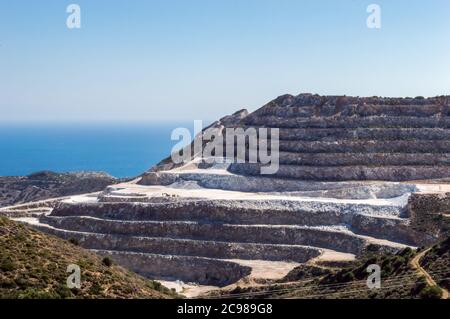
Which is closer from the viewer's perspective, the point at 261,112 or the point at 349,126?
the point at 349,126

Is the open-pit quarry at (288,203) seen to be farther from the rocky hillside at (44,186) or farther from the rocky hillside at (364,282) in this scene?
the rocky hillside at (44,186)

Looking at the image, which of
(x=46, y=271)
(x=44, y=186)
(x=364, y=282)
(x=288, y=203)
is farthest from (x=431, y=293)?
(x=44, y=186)

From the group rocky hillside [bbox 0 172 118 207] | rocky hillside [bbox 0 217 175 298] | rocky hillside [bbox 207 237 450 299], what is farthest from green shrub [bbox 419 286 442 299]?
rocky hillside [bbox 0 172 118 207]

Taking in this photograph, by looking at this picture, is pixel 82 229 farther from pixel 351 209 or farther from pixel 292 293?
pixel 292 293

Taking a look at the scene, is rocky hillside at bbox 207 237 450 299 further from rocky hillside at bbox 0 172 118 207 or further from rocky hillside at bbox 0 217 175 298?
rocky hillside at bbox 0 172 118 207

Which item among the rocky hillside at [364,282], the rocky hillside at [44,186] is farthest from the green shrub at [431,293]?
the rocky hillside at [44,186]
